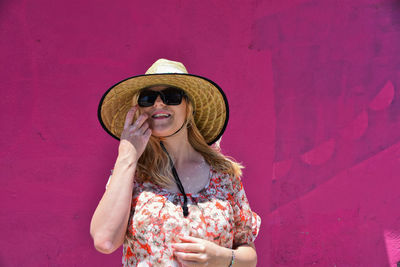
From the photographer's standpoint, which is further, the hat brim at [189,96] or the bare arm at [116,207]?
the hat brim at [189,96]

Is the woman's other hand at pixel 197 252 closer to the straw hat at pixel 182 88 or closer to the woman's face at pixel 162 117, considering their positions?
the woman's face at pixel 162 117

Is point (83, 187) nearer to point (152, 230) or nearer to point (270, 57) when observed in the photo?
point (152, 230)

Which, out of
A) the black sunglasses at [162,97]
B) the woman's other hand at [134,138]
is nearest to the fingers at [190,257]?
the woman's other hand at [134,138]

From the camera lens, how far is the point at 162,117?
1985 millimetres

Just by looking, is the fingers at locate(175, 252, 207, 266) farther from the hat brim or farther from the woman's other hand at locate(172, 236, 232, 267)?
the hat brim

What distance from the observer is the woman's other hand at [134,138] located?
1863 millimetres

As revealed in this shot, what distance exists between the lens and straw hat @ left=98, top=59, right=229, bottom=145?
6.52 feet

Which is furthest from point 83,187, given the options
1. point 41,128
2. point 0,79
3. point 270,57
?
point 270,57

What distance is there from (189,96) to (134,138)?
1.52 ft

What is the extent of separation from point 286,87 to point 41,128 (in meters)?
1.96

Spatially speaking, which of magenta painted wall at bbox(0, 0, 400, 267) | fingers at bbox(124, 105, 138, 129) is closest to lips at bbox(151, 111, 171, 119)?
fingers at bbox(124, 105, 138, 129)

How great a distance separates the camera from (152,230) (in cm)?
177

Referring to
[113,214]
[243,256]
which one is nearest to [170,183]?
[113,214]

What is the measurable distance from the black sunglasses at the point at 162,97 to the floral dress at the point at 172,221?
0.41m
